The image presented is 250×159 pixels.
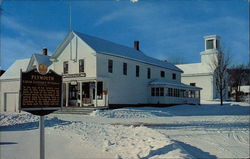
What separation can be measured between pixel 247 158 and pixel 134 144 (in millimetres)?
3212

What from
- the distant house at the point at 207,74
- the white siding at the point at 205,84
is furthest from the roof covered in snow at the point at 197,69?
the white siding at the point at 205,84

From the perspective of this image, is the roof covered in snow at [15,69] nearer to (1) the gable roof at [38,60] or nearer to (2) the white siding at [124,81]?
(1) the gable roof at [38,60]

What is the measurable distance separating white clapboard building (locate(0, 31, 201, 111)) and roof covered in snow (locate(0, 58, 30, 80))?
0.22 metres

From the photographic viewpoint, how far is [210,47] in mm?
48438

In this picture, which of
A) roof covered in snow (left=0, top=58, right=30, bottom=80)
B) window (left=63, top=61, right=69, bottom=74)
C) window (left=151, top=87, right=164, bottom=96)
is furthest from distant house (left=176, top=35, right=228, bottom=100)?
roof covered in snow (left=0, top=58, right=30, bottom=80)

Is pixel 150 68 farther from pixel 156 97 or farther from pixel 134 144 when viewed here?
pixel 134 144

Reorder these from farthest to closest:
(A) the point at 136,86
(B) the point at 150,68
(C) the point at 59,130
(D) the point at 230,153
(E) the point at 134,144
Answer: (B) the point at 150,68 < (A) the point at 136,86 < (C) the point at 59,130 < (E) the point at 134,144 < (D) the point at 230,153

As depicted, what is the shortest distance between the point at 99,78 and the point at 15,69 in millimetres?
16854

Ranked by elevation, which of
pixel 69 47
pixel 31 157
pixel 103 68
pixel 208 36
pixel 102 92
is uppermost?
pixel 208 36

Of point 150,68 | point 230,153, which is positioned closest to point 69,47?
point 150,68

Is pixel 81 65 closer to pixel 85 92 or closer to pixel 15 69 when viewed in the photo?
pixel 85 92

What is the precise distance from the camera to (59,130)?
12062 mm

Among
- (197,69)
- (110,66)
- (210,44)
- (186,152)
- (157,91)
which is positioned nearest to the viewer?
(186,152)

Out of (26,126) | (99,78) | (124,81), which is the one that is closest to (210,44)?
(124,81)
